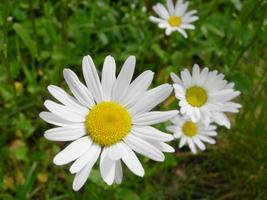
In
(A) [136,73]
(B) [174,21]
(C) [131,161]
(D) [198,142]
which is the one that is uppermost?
(B) [174,21]

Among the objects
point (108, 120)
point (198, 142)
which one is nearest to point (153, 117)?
point (108, 120)

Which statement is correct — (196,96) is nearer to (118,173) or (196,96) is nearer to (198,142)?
(198,142)

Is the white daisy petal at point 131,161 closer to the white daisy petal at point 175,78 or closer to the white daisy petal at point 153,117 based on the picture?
the white daisy petal at point 153,117

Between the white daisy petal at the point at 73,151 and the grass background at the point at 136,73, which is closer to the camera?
the white daisy petal at the point at 73,151

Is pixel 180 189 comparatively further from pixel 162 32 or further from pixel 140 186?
pixel 162 32

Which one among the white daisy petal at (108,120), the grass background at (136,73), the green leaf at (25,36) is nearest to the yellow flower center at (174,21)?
the grass background at (136,73)

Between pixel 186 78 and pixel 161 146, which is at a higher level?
pixel 186 78

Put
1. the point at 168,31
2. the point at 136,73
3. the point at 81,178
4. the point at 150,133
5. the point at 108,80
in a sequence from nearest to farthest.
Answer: the point at 81,178 < the point at 150,133 < the point at 108,80 < the point at 168,31 < the point at 136,73
